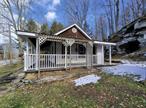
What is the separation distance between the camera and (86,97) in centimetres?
741

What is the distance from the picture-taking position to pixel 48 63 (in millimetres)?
13820

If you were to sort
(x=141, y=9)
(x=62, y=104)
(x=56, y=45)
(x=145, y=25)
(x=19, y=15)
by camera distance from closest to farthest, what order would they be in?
(x=62, y=104) < (x=56, y=45) < (x=145, y=25) < (x=19, y=15) < (x=141, y=9)

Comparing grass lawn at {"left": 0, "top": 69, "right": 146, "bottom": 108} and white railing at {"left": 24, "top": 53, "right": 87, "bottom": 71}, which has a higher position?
white railing at {"left": 24, "top": 53, "right": 87, "bottom": 71}

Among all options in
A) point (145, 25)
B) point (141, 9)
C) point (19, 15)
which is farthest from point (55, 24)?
point (145, 25)

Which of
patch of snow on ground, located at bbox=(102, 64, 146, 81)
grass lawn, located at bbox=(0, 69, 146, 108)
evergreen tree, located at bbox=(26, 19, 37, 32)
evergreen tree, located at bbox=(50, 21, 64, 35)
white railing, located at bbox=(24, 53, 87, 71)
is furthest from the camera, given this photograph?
evergreen tree, located at bbox=(50, 21, 64, 35)

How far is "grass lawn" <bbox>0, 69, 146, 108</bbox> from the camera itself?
6.77m

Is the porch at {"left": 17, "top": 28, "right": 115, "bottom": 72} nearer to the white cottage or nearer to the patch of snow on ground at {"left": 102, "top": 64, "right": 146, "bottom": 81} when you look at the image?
the white cottage

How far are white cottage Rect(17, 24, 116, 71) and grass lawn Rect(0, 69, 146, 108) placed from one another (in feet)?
13.5

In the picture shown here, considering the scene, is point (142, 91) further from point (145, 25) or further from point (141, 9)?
point (141, 9)

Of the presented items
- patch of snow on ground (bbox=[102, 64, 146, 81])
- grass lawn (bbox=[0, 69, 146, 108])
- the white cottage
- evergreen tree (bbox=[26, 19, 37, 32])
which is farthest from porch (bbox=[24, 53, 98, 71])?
evergreen tree (bbox=[26, 19, 37, 32])

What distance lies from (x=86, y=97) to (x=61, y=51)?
10.3m

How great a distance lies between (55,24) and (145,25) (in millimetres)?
24492

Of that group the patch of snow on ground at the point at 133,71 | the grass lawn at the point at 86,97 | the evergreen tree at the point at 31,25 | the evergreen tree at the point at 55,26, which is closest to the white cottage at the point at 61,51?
the patch of snow on ground at the point at 133,71

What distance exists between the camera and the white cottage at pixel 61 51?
12422 mm
